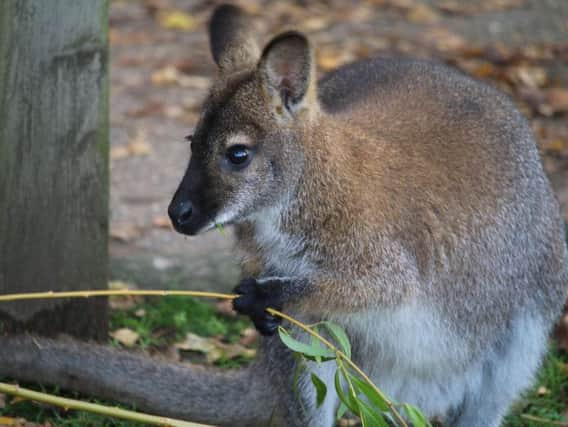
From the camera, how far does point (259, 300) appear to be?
3.20 m

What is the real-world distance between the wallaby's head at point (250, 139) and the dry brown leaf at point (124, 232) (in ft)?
6.93

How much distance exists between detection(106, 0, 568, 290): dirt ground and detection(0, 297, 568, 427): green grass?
0.20 meters

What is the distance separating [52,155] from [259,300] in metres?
1.16

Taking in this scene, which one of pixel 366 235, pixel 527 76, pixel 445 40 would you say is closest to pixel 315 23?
pixel 445 40

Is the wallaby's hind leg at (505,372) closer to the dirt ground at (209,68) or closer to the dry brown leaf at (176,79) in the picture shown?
the dirt ground at (209,68)

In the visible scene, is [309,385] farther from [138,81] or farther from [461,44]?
[461,44]

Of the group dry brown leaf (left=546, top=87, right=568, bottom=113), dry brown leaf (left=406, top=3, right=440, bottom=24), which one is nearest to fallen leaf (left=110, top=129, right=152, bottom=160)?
dry brown leaf (left=546, top=87, right=568, bottom=113)

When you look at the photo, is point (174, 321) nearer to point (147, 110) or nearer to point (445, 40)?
point (147, 110)

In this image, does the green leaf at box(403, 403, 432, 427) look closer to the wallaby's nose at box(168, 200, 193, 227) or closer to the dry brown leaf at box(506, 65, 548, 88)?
the wallaby's nose at box(168, 200, 193, 227)

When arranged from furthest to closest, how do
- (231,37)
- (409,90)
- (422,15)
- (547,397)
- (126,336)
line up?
(422,15) → (126,336) → (547,397) → (409,90) → (231,37)

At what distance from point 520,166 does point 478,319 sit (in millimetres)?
625

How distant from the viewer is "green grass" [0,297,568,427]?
385cm

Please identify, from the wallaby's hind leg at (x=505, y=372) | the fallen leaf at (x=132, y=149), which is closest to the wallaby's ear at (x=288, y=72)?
the wallaby's hind leg at (x=505, y=372)

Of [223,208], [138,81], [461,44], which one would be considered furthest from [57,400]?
[461,44]
